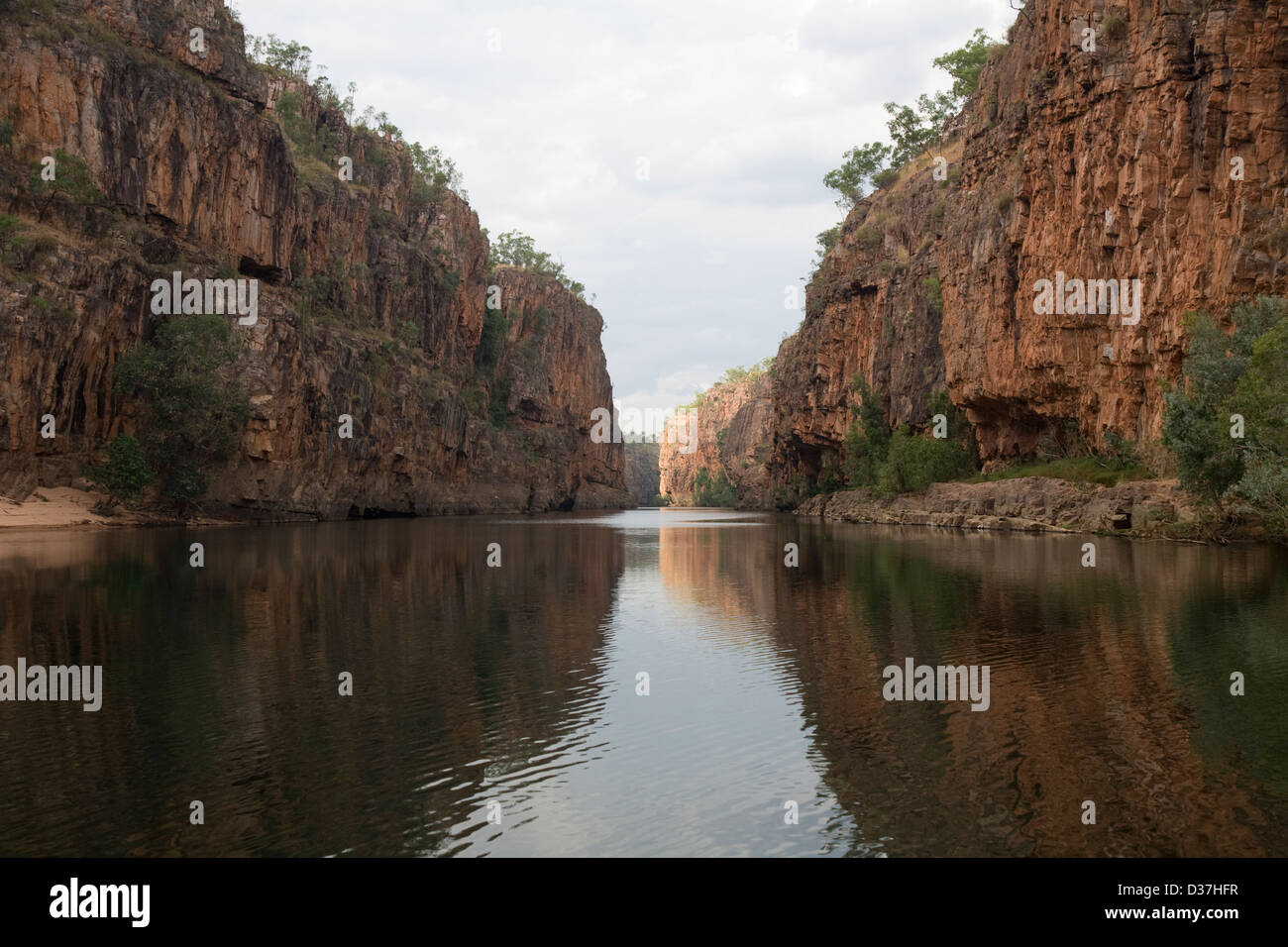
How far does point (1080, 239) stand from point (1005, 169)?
11583 mm

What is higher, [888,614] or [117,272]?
[117,272]

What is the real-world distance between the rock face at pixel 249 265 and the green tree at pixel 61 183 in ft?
1.48

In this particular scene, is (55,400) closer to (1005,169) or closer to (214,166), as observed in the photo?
(214,166)

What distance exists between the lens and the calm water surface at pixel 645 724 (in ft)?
26.4

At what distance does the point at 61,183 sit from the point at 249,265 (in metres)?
20.3

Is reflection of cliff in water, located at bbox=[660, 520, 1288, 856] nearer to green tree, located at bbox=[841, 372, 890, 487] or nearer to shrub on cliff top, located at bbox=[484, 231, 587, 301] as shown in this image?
green tree, located at bbox=[841, 372, 890, 487]

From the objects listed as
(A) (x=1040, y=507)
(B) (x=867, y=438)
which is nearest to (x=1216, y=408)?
(A) (x=1040, y=507)

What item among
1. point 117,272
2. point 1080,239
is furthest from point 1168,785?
point 117,272

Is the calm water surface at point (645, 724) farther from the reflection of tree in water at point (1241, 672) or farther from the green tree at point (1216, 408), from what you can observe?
the green tree at point (1216, 408)

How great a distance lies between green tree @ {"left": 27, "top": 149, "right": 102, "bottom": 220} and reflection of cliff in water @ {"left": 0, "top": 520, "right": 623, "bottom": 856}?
1448 inches

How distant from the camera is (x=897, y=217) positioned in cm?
8919

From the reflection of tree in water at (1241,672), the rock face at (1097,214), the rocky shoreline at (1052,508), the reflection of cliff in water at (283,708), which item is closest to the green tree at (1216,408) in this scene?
the rocky shoreline at (1052,508)

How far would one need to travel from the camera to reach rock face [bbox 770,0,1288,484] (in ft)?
135
